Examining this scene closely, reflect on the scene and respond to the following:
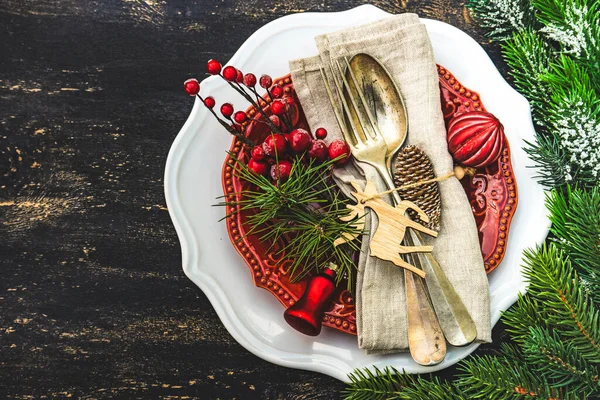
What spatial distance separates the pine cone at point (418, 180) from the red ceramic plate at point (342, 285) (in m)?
0.08

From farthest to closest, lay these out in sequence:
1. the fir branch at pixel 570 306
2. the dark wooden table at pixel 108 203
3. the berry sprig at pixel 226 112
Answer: the dark wooden table at pixel 108 203 < the berry sprig at pixel 226 112 < the fir branch at pixel 570 306

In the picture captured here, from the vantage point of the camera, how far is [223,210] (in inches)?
29.9

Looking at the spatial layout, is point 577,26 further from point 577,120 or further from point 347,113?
point 347,113

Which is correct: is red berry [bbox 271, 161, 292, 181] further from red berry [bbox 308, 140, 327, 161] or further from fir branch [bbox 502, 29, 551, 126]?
fir branch [bbox 502, 29, 551, 126]

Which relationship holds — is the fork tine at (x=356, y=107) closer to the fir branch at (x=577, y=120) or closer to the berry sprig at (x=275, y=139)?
the berry sprig at (x=275, y=139)

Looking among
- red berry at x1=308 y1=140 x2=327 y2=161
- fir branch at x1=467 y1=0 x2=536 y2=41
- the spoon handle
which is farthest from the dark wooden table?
red berry at x1=308 y1=140 x2=327 y2=161

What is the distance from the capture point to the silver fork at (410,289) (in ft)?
2.21

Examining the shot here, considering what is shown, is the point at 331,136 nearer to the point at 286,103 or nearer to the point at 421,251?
the point at 286,103

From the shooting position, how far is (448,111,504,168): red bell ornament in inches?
26.9

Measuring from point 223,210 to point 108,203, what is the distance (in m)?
0.25

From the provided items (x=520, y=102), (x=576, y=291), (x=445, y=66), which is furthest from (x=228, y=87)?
(x=576, y=291)

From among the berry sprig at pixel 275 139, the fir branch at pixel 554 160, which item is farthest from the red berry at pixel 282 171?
the fir branch at pixel 554 160

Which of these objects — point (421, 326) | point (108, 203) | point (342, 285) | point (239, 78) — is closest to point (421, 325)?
point (421, 326)

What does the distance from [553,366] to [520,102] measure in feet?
1.31
